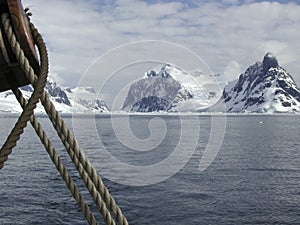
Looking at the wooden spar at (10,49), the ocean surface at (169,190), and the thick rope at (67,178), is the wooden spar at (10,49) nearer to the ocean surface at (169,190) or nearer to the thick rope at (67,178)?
the thick rope at (67,178)

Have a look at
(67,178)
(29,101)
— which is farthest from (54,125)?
(67,178)

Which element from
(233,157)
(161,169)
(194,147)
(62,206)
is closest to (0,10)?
(62,206)

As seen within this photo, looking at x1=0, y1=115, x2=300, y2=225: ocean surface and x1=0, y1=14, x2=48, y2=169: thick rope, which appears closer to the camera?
x1=0, y1=14, x2=48, y2=169: thick rope

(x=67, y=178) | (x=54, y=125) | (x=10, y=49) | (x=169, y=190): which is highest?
(x=10, y=49)

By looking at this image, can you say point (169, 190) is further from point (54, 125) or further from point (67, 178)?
point (54, 125)

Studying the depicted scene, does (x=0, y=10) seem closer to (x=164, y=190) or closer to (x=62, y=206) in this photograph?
(x=62, y=206)

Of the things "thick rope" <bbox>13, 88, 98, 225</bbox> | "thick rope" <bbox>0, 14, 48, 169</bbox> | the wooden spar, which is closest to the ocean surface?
"thick rope" <bbox>13, 88, 98, 225</bbox>

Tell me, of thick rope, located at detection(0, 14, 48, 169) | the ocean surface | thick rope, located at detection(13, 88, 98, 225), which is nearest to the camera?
thick rope, located at detection(0, 14, 48, 169)

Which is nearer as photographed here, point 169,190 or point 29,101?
point 29,101

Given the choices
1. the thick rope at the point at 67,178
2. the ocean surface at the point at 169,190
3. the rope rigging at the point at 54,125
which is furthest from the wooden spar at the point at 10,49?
the ocean surface at the point at 169,190

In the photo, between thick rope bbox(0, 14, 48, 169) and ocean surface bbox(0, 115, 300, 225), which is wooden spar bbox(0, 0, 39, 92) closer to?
thick rope bbox(0, 14, 48, 169)

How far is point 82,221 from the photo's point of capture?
35.1 m

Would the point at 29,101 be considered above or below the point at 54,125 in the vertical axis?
above

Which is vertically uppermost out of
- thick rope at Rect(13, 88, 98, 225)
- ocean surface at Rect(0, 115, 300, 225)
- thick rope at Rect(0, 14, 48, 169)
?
thick rope at Rect(0, 14, 48, 169)
